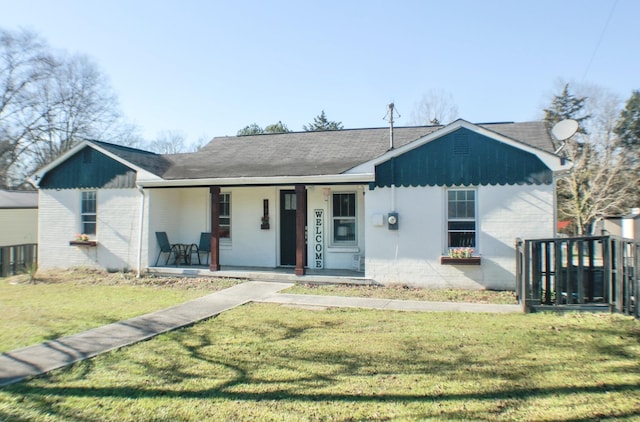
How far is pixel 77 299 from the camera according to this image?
9.30 m

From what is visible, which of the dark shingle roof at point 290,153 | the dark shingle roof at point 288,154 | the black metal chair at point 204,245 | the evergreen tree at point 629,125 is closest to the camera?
the dark shingle roof at point 290,153

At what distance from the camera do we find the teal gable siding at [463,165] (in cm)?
981

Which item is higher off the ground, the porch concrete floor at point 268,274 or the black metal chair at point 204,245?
the black metal chair at point 204,245

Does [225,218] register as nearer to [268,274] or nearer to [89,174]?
[268,274]

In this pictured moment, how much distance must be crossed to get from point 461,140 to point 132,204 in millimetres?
9654

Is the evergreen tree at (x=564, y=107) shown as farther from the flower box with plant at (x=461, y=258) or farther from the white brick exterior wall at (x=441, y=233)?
the flower box with plant at (x=461, y=258)

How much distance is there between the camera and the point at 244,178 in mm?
11383

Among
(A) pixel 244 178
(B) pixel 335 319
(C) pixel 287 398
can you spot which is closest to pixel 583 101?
(A) pixel 244 178

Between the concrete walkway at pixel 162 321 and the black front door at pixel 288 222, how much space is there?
203cm

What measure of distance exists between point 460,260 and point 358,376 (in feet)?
19.9

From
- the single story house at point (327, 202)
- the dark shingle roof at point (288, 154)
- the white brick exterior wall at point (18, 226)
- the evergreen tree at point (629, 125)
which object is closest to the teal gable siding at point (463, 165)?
the single story house at point (327, 202)

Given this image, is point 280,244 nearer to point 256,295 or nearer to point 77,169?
point 256,295

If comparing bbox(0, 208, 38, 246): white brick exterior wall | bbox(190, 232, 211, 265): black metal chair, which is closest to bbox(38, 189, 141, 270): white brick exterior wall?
bbox(190, 232, 211, 265): black metal chair

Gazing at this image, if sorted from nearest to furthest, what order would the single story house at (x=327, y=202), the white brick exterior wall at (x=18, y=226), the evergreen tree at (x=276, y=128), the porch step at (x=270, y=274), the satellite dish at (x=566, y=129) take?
the single story house at (x=327, y=202), the satellite dish at (x=566, y=129), the porch step at (x=270, y=274), the white brick exterior wall at (x=18, y=226), the evergreen tree at (x=276, y=128)
